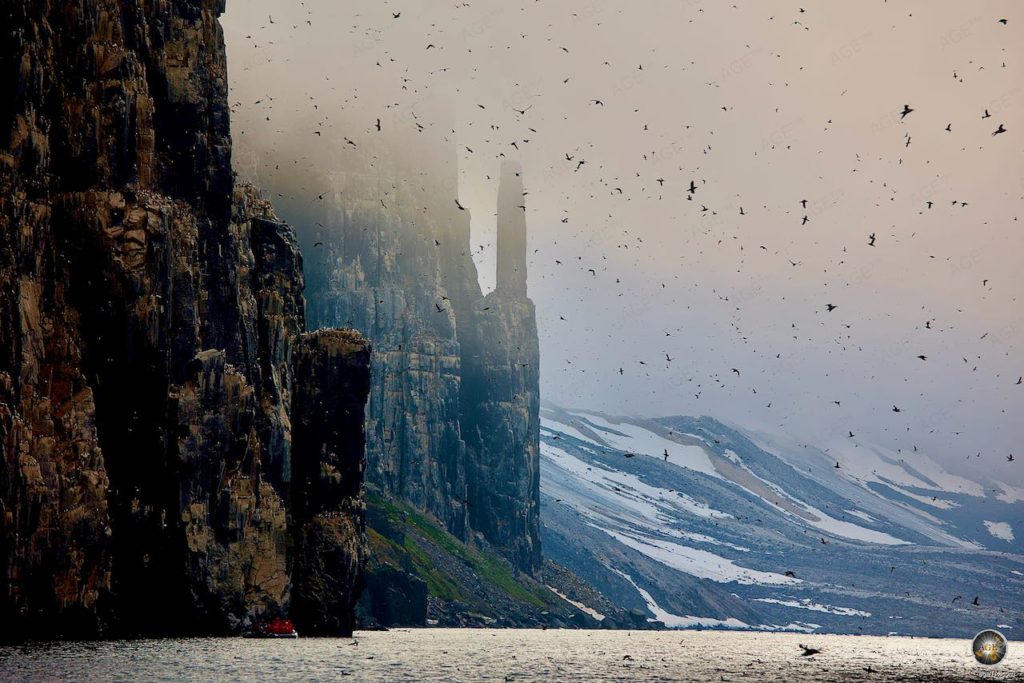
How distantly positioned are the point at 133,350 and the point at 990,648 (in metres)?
118

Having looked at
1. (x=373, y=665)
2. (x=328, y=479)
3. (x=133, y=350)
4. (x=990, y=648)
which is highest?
(x=133, y=350)

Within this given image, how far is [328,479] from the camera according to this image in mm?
167375

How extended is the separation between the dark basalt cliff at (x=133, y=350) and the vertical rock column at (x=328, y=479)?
2.41 feet

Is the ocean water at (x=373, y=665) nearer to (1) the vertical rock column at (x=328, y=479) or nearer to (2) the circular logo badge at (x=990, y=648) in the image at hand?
(1) the vertical rock column at (x=328, y=479)

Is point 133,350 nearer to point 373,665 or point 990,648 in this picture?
point 373,665

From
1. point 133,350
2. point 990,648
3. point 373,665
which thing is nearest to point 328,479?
point 133,350

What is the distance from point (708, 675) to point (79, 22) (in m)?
81.8

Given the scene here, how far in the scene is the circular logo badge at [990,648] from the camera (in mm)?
177000

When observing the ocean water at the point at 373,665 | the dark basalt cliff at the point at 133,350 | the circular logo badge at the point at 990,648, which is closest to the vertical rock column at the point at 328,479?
the dark basalt cliff at the point at 133,350

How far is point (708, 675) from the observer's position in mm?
118125

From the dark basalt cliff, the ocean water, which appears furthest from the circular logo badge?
the dark basalt cliff

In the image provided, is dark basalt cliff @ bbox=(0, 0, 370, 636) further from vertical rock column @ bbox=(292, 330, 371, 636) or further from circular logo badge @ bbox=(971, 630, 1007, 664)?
circular logo badge @ bbox=(971, 630, 1007, 664)

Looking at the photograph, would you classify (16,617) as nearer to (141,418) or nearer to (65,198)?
(141,418)

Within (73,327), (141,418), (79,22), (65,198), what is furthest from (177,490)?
(79,22)
